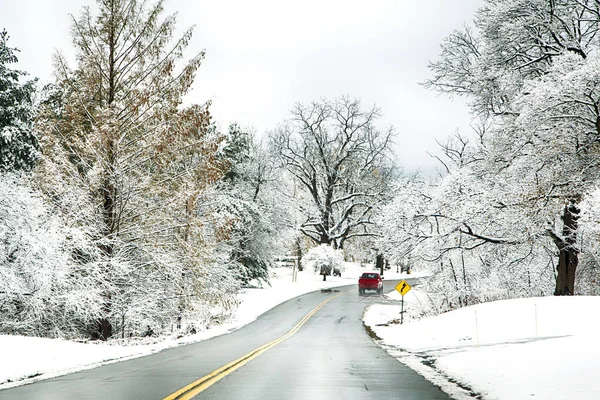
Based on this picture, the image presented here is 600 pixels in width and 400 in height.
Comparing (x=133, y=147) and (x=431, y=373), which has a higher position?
(x=133, y=147)

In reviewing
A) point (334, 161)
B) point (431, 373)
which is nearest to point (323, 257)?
point (334, 161)

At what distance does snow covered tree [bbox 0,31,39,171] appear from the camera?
66.6 ft

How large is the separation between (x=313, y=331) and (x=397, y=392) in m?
14.7

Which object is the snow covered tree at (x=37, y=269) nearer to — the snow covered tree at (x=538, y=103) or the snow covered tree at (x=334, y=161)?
the snow covered tree at (x=538, y=103)

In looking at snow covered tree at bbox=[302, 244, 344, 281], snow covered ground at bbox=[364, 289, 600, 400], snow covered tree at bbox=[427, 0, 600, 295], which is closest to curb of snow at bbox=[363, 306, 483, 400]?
snow covered ground at bbox=[364, 289, 600, 400]

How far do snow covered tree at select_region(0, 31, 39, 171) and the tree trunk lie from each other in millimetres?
18823

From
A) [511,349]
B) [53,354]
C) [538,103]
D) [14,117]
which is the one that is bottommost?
[53,354]

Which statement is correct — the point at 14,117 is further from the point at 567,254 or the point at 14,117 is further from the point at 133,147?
the point at 567,254

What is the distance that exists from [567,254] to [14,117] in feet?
70.9

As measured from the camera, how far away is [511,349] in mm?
10297

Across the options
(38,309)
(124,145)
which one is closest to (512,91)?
(124,145)

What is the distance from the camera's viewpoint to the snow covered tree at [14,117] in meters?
20.3

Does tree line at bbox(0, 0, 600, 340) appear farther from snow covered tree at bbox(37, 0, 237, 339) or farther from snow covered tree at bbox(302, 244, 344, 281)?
snow covered tree at bbox(302, 244, 344, 281)

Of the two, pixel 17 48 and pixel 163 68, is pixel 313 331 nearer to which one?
pixel 163 68
